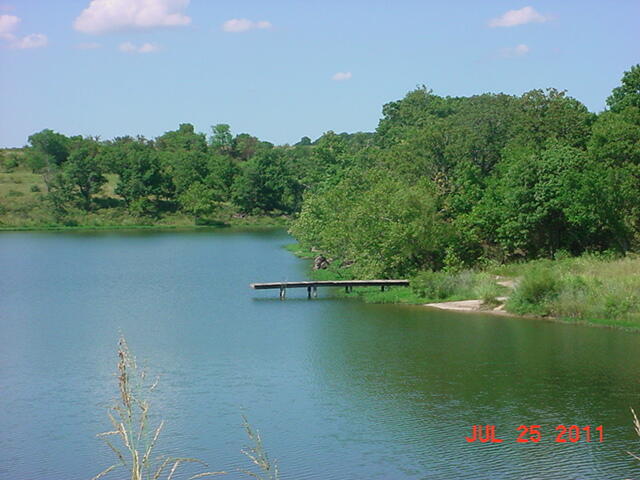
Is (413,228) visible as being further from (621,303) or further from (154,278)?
(154,278)

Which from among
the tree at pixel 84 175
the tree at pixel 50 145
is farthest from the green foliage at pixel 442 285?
the tree at pixel 50 145

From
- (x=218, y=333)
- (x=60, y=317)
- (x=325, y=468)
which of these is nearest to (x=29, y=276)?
(x=60, y=317)

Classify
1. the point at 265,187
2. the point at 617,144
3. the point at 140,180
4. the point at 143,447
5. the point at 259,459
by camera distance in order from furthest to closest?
1. the point at 265,187
2. the point at 140,180
3. the point at 617,144
4. the point at 143,447
5. the point at 259,459

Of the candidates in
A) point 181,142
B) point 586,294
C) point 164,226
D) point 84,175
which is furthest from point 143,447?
point 181,142

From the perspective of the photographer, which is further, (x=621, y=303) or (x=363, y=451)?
(x=621, y=303)

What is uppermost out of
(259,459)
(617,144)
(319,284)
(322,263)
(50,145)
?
(50,145)

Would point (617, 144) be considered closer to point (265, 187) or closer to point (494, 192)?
point (494, 192)

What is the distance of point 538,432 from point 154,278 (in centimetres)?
3354

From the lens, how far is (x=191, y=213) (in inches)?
4048

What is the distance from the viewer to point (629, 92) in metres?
50.8

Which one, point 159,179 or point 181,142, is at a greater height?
point 181,142

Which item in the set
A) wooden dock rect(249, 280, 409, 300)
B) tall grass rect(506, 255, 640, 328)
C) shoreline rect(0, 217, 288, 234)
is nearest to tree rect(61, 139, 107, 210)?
shoreline rect(0, 217, 288, 234)

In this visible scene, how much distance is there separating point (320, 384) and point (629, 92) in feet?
117

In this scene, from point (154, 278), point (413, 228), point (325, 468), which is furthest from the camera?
point (154, 278)
